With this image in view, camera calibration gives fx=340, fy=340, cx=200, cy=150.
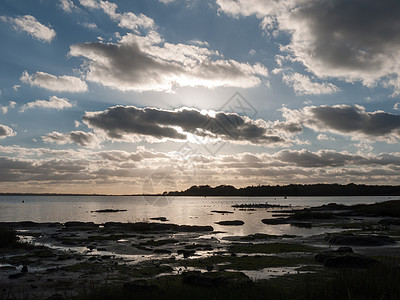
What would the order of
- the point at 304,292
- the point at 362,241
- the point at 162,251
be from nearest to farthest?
the point at 304,292
the point at 162,251
the point at 362,241

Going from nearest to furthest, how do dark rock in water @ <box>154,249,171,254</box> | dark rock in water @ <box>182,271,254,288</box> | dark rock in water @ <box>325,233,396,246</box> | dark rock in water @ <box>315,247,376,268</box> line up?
dark rock in water @ <box>182,271,254,288</box>
dark rock in water @ <box>315,247,376,268</box>
dark rock in water @ <box>154,249,171,254</box>
dark rock in water @ <box>325,233,396,246</box>

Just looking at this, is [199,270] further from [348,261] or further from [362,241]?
[362,241]

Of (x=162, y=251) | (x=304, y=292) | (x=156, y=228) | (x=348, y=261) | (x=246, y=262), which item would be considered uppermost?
(x=304, y=292)

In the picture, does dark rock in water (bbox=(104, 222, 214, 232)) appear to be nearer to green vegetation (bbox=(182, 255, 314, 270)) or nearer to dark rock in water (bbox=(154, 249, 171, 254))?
dark rock in water (bbox=(154, 249, 171, 254))

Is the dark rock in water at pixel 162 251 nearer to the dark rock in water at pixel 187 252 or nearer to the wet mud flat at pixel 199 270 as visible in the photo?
the wet mud flat at pixel 199 270

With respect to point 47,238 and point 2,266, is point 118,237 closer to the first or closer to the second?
point 47,238

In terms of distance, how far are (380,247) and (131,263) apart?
21043mm

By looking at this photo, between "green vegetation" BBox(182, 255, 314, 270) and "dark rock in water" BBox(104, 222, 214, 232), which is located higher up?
"green vegetation" BBox(182, 255, 314, 270)

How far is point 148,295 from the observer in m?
12.6

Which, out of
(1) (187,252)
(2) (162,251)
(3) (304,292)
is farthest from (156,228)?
(3) (304,292)

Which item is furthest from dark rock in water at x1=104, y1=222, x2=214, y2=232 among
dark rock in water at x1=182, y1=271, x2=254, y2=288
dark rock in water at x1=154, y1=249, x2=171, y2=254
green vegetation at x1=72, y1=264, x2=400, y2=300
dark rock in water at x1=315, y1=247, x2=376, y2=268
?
green vegetation at x1=72, y1=264, x2=400, y2=300

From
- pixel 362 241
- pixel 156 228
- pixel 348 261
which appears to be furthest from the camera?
pixel 156 228

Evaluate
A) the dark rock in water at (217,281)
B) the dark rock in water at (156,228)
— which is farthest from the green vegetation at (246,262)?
the dark rock in water at (156,228)

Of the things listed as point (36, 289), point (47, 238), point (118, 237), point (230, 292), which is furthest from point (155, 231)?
point (230, 292)
